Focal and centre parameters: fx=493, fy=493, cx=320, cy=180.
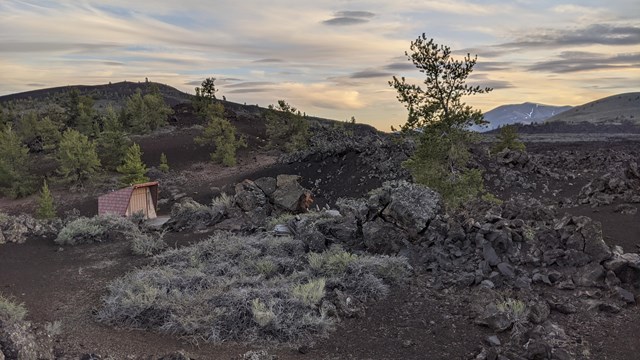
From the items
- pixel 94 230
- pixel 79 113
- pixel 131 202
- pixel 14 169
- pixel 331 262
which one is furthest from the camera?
pixel 79 113

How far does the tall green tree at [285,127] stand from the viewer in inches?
1356

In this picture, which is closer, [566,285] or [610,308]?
[610,308]

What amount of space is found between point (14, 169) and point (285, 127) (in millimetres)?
17198

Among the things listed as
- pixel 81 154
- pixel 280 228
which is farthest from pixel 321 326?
pixel 81 154

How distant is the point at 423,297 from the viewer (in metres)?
8.27

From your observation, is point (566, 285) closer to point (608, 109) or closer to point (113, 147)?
point (113, 147)

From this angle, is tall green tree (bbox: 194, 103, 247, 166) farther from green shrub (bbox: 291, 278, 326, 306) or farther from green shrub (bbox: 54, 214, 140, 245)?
green shrub (bbox: 291, 278, 326, 306)

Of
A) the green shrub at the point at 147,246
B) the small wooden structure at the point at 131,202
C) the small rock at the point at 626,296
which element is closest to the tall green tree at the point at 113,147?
the small wooden structure at the point at 131,202

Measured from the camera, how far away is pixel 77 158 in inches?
1096

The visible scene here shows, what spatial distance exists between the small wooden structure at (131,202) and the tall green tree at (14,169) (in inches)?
437

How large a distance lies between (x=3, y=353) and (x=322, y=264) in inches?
211

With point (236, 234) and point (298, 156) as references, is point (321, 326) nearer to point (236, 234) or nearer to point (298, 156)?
point (236, 234)

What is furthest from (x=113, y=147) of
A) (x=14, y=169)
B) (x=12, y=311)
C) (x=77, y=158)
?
(x=12, y=311)

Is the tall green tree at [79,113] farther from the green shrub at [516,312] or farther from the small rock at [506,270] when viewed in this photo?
the green shrub at [516,312]
